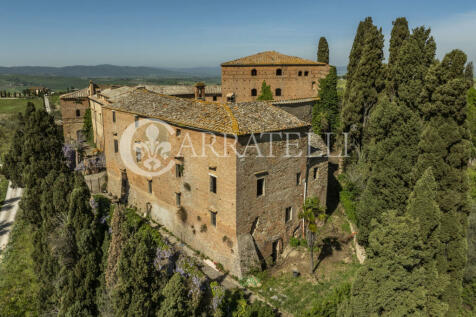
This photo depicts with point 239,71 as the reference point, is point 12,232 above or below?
below

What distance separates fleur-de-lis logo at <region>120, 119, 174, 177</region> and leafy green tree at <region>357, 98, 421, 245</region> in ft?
40.7

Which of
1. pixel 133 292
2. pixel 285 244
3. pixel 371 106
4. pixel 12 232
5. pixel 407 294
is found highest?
pixel 371 106

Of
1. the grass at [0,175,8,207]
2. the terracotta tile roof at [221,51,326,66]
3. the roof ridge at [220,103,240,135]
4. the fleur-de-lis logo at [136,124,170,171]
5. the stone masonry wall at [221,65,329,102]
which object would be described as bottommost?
the grass at [0,175,8,207]

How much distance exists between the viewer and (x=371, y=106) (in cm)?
2691

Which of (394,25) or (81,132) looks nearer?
(394,25)

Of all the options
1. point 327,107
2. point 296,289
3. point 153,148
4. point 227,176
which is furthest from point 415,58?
point 153,148

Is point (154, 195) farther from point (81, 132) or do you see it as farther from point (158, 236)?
point (81, 132)

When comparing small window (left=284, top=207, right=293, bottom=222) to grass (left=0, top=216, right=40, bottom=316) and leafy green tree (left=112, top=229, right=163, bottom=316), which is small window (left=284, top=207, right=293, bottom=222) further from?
grass (left=0, top=216, right=40, bottom=316)

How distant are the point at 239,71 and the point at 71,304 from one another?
2555 cm

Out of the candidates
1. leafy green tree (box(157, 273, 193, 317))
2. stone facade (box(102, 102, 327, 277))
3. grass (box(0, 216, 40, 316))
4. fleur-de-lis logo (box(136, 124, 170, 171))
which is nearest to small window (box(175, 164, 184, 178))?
stone facade (box(102, 102, 327, 277))

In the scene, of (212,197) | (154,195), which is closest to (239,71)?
(154,195)

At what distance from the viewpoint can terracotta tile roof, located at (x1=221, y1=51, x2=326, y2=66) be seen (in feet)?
108

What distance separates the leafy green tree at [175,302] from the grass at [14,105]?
59525mm

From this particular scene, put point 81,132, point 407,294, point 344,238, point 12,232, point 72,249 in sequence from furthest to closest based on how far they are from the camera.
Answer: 1. point 81,132
2. point 12,232
3. point 344,238
4. point 72,249
5. point 407,294
